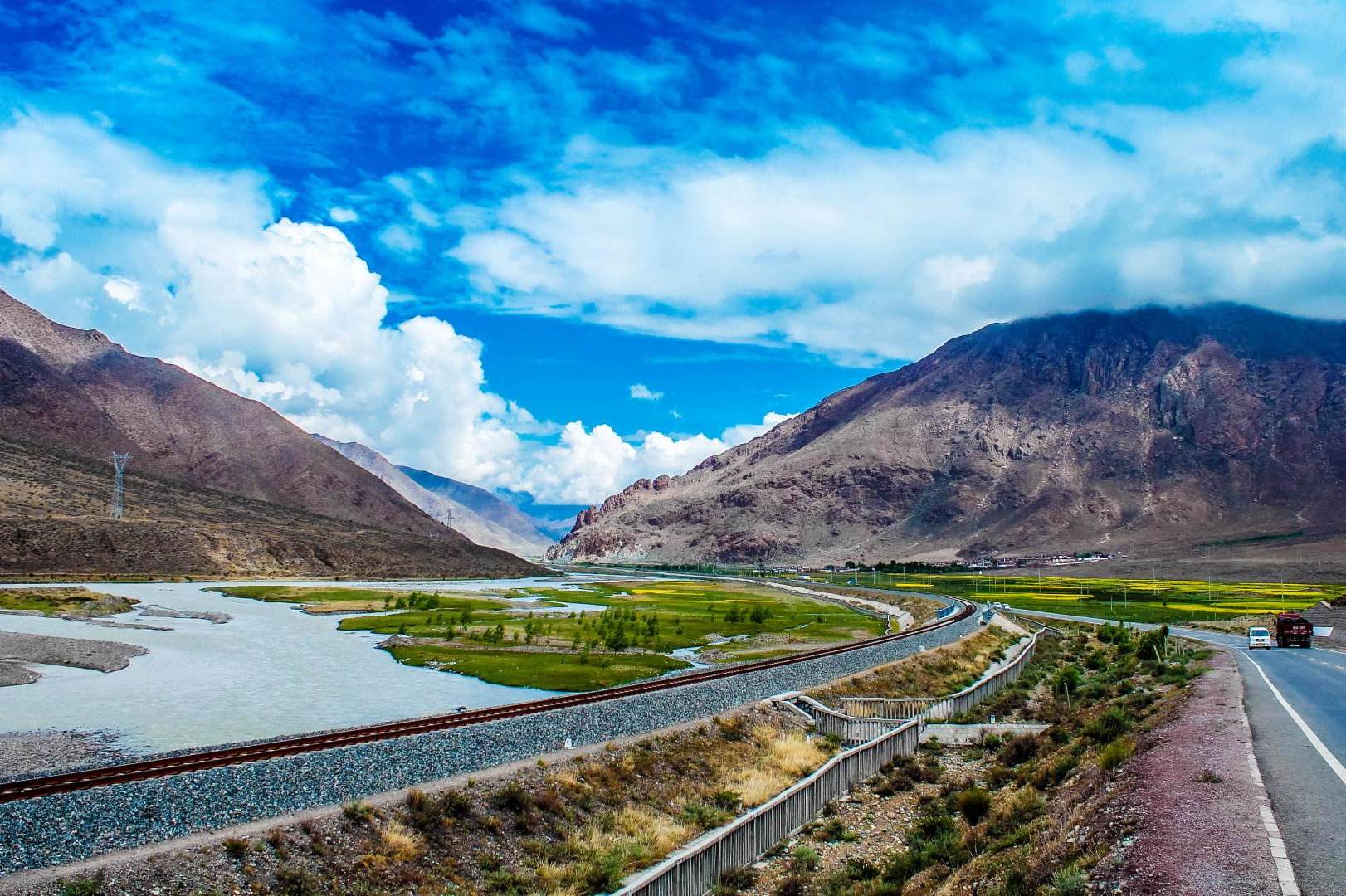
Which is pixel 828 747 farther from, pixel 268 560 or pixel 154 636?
pixel 268 560

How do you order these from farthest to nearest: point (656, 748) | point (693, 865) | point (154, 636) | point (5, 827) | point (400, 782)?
1. point (154, 636)
2. point (656, 748)
3. point (400, 782)
4. point (693, 865)
5. point (5, 827)

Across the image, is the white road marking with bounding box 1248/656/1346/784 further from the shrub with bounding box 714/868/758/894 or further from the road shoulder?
the shrub with bounding box 714/868/758/894

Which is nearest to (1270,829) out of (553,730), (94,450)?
(553,730)

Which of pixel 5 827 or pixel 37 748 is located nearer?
pixel 5 827

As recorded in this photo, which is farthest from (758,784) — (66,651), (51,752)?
(66,651)

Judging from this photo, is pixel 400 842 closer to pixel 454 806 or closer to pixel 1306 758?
pixel 454 806

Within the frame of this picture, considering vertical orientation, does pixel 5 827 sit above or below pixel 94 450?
below
